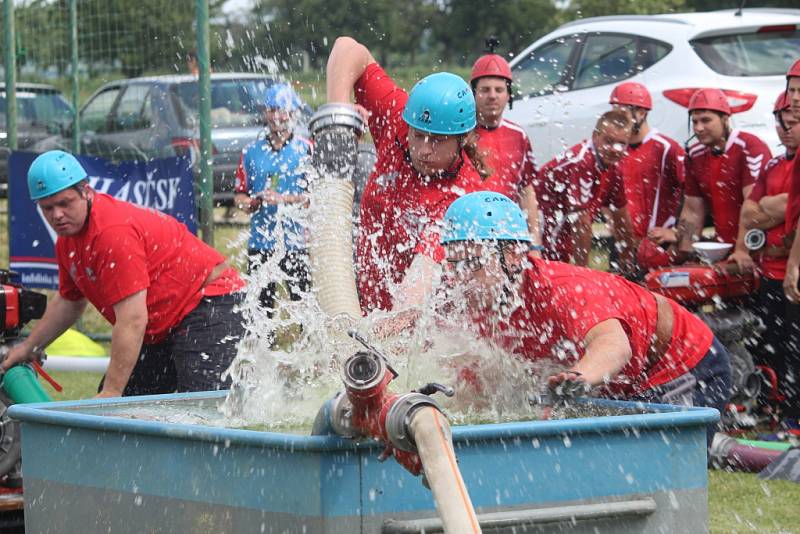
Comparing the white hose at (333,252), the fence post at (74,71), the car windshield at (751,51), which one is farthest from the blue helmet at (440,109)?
the fence post at (74,71)

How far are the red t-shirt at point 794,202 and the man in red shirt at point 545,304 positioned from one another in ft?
9.07

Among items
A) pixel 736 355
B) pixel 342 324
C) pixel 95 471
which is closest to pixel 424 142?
pixel 342 324

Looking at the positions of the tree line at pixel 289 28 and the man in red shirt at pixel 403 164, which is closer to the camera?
the man in red shirt at pixel 403 164

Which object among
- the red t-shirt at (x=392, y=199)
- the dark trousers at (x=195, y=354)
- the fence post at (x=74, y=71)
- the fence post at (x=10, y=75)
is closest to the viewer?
the red t-shirt at (x=392, y=199)

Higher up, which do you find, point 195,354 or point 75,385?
point 195,354

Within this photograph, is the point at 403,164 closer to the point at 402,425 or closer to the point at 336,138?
the point at 336,138

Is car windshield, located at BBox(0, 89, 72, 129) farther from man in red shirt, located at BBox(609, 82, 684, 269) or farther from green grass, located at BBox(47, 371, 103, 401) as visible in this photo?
man in red shirt, located at BBox(609, 82, 684, 269)

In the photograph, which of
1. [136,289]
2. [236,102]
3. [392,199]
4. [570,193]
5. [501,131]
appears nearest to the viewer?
[392,199]

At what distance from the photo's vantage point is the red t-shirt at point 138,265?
5738 mm

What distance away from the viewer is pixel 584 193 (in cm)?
848

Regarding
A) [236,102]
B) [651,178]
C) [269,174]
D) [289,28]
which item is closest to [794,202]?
[651,178]

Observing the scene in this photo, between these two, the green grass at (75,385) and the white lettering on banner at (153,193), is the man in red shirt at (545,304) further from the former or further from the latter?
the white lettering on banner at (153,193)

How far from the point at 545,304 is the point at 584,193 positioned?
4.17 meters

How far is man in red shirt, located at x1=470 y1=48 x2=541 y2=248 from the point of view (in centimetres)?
804
